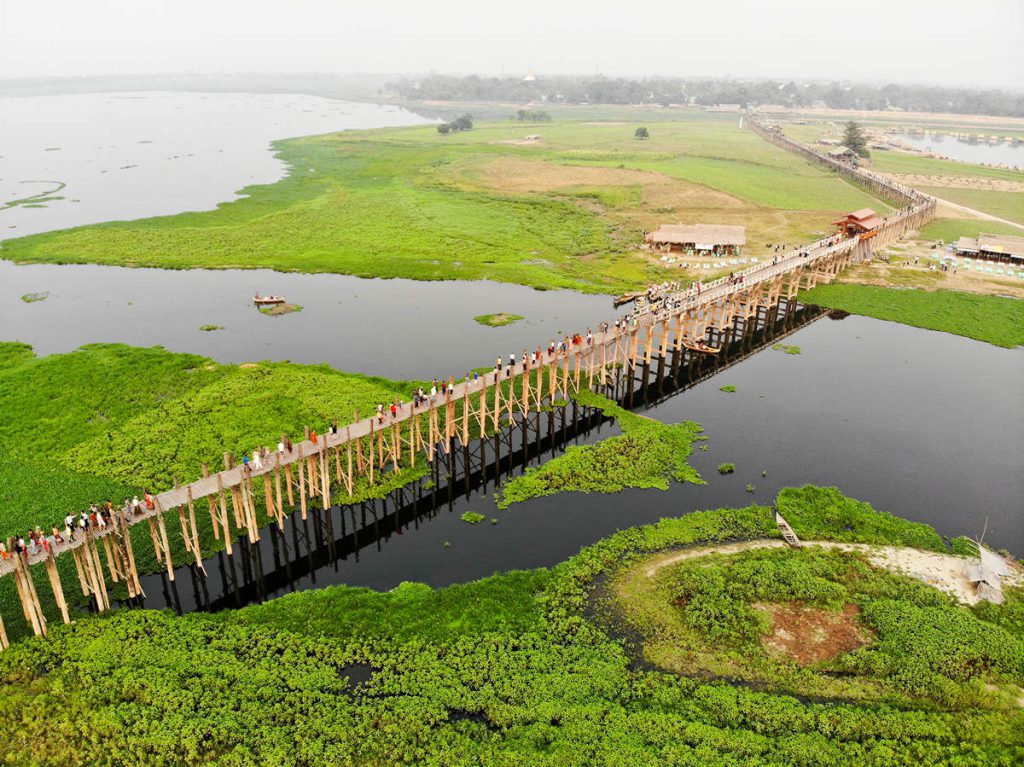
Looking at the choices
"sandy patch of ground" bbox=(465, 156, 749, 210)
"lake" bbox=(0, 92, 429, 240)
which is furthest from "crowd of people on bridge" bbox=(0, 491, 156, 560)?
"sandy patch of ground" bbox=(465, 156, 749, 210)

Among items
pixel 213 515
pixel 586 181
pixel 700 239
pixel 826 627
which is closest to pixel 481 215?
pixel 586 181

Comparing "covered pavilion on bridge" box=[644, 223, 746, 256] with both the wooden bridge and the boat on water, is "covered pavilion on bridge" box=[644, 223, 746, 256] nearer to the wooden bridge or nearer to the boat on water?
the wooden bridge

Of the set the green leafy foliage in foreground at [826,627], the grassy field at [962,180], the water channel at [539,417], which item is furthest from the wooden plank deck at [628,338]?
the grassy field at [962,180]

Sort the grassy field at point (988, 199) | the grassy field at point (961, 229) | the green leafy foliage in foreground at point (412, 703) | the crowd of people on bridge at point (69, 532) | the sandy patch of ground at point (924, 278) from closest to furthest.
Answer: the green leafy foliage in foreground at point (412, 703) → the crowd of people on bridge at point (69, 532) → the sandy patch of ground at point (924, 278) → the grassy field at point (961, 229) → the grassy field at point (988, 199)

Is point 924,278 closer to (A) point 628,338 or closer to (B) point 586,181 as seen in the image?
(A) point 628,338

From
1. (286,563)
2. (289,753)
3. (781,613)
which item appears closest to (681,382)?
(781,613)

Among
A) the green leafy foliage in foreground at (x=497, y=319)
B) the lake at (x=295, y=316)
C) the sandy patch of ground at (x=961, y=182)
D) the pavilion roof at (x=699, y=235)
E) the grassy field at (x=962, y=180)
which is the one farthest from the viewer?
the sandy patch of ground at (x=961, y=182)

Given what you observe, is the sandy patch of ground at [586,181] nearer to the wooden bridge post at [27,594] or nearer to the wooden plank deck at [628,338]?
the wooden plank deck at [628,338]
